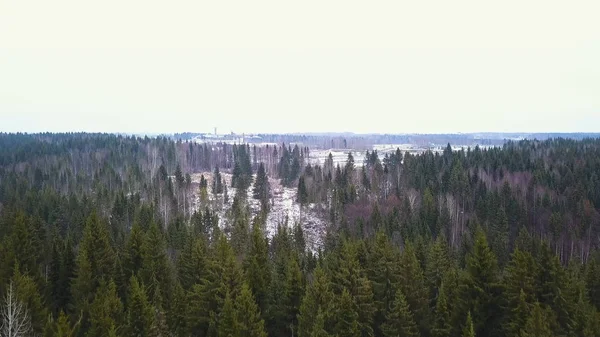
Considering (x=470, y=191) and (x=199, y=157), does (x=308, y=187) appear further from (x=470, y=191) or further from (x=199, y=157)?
(x=199, y=157)

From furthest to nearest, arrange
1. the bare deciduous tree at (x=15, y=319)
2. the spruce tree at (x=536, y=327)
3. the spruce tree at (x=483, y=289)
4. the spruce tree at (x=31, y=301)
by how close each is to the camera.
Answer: the spruce tree at (x=31, y=301), the spruce tree at (x=483, y=289), the bare deciduous tree at (x=15, y=319), the spruce tree at (x=536, y=327)

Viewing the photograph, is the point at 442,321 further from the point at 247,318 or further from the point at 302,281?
the point at 247,318

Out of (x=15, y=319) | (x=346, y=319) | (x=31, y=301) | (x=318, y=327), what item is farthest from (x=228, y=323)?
(x=31, y=301)

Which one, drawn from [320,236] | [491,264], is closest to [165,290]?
[491,264]

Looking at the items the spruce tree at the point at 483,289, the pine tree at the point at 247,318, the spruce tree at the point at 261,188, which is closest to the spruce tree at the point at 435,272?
the spruce tree at the point at 483,289

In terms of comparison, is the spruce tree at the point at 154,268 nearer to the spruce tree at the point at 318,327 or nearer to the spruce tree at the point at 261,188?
the spruce tree at the point at 318,327

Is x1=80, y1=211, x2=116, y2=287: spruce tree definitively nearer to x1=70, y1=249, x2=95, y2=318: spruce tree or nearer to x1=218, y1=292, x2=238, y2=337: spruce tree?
x1=70, y1=249, x2=95, y2=318: spruce tree
